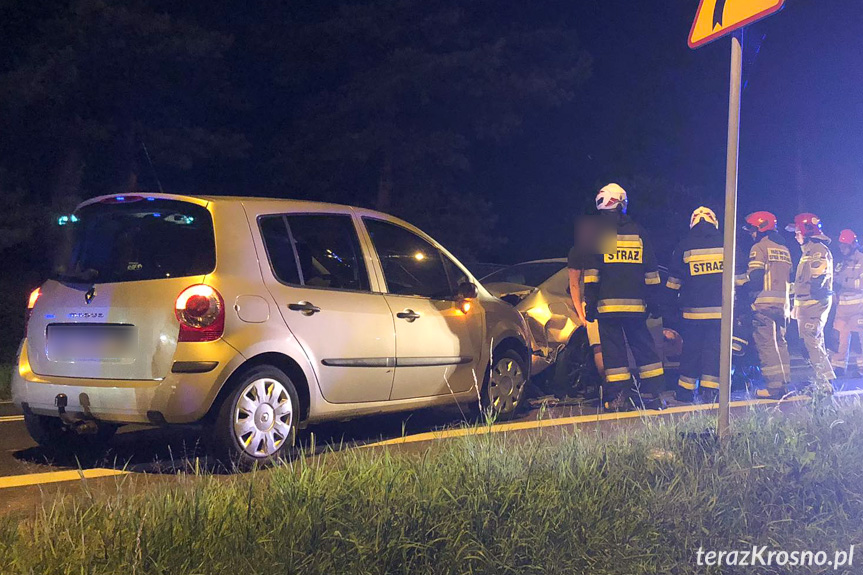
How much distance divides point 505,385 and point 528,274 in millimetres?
2367

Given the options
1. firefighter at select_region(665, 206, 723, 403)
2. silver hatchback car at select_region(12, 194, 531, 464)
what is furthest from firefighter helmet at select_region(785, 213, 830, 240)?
silver hatchback car at select_region(12, 194, 531, 464)

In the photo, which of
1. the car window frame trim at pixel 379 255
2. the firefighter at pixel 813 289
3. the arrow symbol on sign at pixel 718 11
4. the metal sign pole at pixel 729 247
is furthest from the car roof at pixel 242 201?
the firefighter at pixel 813 289

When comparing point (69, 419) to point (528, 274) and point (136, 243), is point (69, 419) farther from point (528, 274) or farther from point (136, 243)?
point (528, 274)

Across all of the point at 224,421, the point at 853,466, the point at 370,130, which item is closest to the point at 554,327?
the point at 853,466

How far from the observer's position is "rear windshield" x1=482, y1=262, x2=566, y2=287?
910 cm

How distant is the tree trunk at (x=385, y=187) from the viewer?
62.8 ft

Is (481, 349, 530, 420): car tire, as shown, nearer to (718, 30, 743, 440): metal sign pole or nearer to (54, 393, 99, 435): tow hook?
(718, 30, 743, 440): metal sign pole

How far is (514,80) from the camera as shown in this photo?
61.5 ft

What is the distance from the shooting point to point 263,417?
522 centimetres

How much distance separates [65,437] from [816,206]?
36366 millimetres

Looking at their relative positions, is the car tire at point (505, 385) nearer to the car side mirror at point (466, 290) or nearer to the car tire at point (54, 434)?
the car side mirror at point (466, 290)

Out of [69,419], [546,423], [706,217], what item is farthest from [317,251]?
[706,217]

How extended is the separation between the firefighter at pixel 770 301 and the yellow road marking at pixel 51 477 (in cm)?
667

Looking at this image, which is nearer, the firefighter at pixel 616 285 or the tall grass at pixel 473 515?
the tall grass at pixel 473 515
